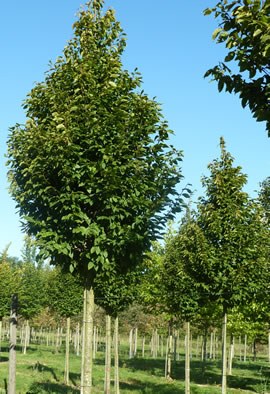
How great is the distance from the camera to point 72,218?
781cm

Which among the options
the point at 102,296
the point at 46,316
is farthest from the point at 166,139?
the point at 46,316

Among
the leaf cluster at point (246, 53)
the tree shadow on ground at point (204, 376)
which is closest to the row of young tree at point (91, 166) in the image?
the leaf cluster at point (246, 53)

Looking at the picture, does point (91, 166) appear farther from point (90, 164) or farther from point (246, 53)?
point (246, 53)

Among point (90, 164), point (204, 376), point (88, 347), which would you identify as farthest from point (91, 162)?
point (204, 376)

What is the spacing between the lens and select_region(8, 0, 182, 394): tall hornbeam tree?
801 cm

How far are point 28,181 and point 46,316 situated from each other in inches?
2284

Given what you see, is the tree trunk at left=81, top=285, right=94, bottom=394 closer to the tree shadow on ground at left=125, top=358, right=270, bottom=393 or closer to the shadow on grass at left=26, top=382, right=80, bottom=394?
the shadow on grass at left=26, top=382, right=80, bottom=394

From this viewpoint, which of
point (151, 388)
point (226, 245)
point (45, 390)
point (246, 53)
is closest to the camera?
point (246, 53)

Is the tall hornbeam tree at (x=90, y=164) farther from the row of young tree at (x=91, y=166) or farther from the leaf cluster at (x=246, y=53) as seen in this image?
the leaf cluster at (x=246, y=53)

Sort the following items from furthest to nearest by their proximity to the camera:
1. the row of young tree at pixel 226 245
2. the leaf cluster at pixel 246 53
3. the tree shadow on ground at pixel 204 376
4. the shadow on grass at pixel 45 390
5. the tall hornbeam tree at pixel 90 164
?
the tree shadow on ground at pixel 204 376
the shadow on grass at pixel 45 390
the row of young tree at pixel 226 245
the tall hornbeam tree at pixel 90 164
the leaf cluster at pixel 246 53

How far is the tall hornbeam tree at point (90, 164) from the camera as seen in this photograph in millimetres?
8008

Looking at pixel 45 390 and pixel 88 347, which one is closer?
pixel 88 347

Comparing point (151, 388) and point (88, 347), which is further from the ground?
point (88, 347)

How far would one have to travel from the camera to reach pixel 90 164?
26.4 ft
